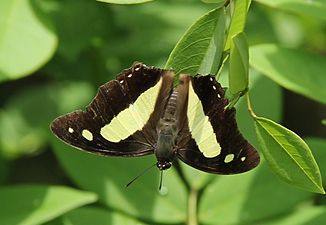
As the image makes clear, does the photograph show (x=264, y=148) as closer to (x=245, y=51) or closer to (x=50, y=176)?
(x=245, y=51)

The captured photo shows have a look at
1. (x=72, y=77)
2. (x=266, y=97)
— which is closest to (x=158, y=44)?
(x=72, y=77)

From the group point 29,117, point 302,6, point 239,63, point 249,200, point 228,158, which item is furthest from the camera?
point 29,117

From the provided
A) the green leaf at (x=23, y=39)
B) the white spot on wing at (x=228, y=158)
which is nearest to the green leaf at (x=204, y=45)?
the white spot on wing at (x=228, y=158)

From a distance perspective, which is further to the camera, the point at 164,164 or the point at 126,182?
the point at 126,182

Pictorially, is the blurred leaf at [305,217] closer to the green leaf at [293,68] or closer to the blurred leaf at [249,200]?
the blurred leaf at [249,200]

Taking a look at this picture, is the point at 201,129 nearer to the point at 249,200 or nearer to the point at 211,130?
the point at 211,130

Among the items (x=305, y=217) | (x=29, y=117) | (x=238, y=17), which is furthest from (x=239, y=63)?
(x=29, y=117)

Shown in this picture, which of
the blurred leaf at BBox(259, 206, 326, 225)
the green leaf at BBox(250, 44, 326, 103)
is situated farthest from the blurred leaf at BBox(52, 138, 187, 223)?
the green leaf at BBox(250, 44, 326, 103)
